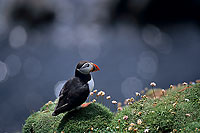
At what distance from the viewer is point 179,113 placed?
4461 millimetres

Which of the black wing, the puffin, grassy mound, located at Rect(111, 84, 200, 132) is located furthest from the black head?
grassy mound, located at Rect(111, 84, 200, 132)

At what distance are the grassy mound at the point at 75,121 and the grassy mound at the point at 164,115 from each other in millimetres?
338

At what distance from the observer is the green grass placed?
423cm

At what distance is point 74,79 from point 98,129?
4.47ft

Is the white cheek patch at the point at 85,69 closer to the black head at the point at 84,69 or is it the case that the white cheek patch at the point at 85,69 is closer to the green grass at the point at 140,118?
the black head at the point at 84,69

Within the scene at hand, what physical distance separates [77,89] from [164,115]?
2.10 metres

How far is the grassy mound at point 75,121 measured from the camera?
477 centimetres

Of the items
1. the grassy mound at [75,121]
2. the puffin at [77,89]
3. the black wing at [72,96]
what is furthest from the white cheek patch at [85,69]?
the grassy mound at [75,121]

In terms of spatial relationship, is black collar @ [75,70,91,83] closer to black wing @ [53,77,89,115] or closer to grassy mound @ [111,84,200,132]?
black wing @ [53,77,89,115]

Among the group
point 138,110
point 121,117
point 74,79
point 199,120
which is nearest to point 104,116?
point 121,117

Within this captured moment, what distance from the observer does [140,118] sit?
466 centimetres

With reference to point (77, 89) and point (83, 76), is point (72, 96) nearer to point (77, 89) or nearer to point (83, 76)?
point (77, 89)

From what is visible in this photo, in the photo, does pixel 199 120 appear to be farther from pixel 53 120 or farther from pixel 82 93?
pixel 53 120

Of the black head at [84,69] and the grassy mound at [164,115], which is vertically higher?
the black head at [84,69]
